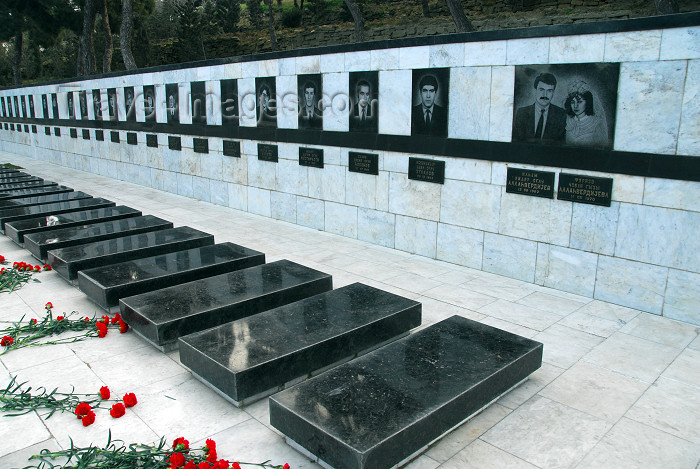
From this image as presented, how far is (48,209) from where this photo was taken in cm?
1093

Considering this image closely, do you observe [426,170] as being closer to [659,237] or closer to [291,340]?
[659,237]

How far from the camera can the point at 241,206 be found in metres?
12.8

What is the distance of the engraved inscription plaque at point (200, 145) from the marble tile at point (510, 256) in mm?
8187

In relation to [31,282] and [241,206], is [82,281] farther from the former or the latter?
[241,206]

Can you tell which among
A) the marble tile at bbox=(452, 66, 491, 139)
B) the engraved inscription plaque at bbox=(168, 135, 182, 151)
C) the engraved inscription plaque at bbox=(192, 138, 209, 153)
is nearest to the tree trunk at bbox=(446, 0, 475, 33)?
the engraved inscription plaque at bbox=(192, 138, 209, 153)

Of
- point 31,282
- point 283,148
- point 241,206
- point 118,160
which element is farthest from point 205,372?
point 118,160

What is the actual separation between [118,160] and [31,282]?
36.2 ft

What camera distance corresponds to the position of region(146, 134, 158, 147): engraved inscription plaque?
15608mm

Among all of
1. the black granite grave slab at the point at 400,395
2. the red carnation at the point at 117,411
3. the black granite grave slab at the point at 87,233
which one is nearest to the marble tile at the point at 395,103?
the black granite grave slab at the point at 87,233

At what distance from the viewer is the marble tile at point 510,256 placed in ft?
25.1

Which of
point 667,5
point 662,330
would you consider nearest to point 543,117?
point 662,330

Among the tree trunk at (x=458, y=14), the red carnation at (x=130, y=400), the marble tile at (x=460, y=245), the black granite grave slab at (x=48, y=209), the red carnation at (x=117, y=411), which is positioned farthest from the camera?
the tree trunk at (x=458, y=14)

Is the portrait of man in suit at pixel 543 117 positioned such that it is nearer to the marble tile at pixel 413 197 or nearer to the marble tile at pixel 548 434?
the marble tile at pixel 413 197

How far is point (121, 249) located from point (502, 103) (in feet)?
19.6
